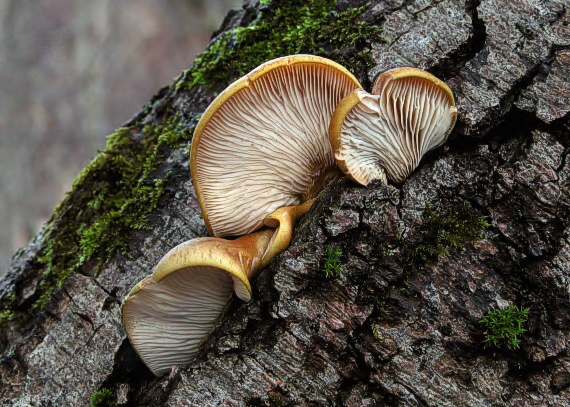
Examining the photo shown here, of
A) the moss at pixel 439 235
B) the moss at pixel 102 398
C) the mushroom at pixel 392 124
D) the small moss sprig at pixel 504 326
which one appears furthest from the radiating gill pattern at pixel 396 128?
the moss at pixel 102 398

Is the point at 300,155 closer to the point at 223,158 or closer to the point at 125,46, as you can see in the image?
the point at 223,158

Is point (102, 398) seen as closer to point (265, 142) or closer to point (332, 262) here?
point (332, 262)

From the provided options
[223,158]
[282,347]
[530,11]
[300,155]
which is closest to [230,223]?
[223,158]

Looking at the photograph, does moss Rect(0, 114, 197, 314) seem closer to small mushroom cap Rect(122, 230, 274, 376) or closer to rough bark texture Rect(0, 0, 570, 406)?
small mushroom cap Rect(122, 230, 274, 376)

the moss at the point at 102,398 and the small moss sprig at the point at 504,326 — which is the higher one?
the small moss sprig at the point at 504,326

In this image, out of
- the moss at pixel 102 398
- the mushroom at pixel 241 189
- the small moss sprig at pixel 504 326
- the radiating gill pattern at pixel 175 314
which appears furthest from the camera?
the moss at pixel 102 398

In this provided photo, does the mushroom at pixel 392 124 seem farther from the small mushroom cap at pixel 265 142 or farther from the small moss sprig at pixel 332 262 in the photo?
the small moss sprig at pixel 332 262

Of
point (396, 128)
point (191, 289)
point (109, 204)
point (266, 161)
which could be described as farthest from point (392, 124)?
point (109, 204)

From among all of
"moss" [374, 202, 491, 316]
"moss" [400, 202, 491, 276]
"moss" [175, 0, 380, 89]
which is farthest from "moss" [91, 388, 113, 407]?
"moss" [175, 0, 380, 89]
